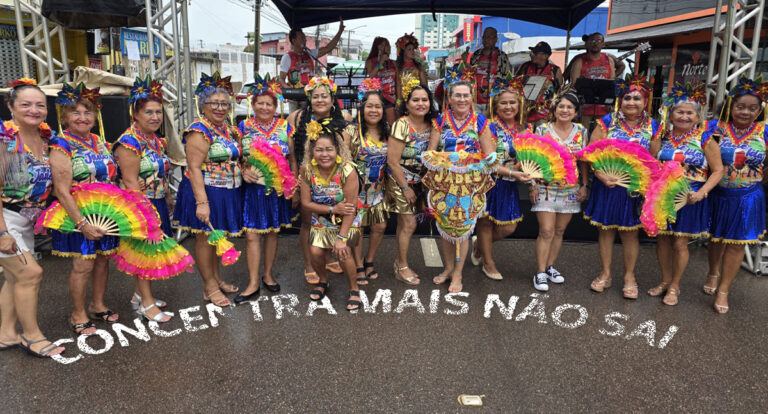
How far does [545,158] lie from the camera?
4.16 m

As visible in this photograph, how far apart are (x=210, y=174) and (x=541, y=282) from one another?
3.00 metres

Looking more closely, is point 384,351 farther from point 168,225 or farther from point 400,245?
point 168,225

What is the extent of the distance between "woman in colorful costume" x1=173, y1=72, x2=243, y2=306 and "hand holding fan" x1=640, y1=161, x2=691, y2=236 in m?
3.24

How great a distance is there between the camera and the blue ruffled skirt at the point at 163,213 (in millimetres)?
3742

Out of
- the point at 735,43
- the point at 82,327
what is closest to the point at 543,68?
the point at 735,43

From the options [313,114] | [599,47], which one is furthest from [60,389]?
[599,47]

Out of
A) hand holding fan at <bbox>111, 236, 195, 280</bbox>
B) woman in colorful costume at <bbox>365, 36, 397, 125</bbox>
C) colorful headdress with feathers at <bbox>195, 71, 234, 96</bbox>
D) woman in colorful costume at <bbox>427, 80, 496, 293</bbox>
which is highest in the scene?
woman in colorful costume at <bbox>365, 36, 397, 125</bbox>

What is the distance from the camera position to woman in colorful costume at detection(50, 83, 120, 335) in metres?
3.20

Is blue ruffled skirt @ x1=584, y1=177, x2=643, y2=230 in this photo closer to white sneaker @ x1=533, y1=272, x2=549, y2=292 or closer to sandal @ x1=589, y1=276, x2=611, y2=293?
sandal @ x1=589, y1=276, x2=611, y2=293

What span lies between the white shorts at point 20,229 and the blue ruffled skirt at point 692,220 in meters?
4.77

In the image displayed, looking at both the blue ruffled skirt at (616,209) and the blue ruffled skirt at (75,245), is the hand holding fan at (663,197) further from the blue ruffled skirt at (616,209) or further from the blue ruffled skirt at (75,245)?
the blue ruffled skirt at (75,245)

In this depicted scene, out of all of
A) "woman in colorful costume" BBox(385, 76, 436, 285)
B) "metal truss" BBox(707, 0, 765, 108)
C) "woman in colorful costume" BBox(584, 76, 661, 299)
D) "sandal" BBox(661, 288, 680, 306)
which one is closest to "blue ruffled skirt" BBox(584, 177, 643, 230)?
"woman in colorful costume" BBox(584, 76, 661, 299)

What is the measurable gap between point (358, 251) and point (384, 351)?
1.36 m

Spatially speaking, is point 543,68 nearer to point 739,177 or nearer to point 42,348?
point 739,177
